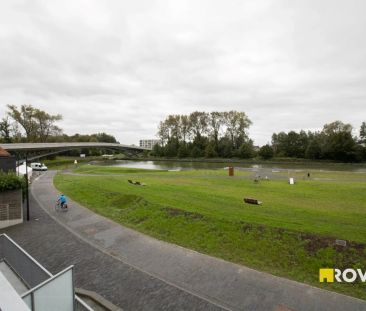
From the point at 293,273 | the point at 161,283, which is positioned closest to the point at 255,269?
the point at 293,273

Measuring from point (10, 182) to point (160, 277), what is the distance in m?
13.4

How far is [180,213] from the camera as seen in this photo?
17.0 m

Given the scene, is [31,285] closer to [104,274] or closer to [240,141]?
[104,274]

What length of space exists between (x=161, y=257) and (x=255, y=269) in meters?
4.13

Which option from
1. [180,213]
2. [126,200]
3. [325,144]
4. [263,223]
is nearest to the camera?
[263,223]

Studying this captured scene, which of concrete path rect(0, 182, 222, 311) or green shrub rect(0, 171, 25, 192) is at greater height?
green shrub rect(0, 171, 25, 192)

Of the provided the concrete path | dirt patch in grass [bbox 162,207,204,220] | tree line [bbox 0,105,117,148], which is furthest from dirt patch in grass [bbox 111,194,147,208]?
tree line [bbox 0,105,117,148]

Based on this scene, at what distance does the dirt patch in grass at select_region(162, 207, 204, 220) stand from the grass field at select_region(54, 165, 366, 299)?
0.20 feet

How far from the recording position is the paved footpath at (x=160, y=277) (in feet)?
30.0

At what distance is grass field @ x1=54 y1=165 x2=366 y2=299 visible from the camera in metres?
11.4

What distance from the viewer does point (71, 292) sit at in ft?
24.1

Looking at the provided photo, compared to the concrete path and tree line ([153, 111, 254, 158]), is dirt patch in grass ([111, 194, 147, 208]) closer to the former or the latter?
the concrete path

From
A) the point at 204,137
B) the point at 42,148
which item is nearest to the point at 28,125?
the point at 42,148

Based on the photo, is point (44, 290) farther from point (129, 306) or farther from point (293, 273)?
point (293, 273)
